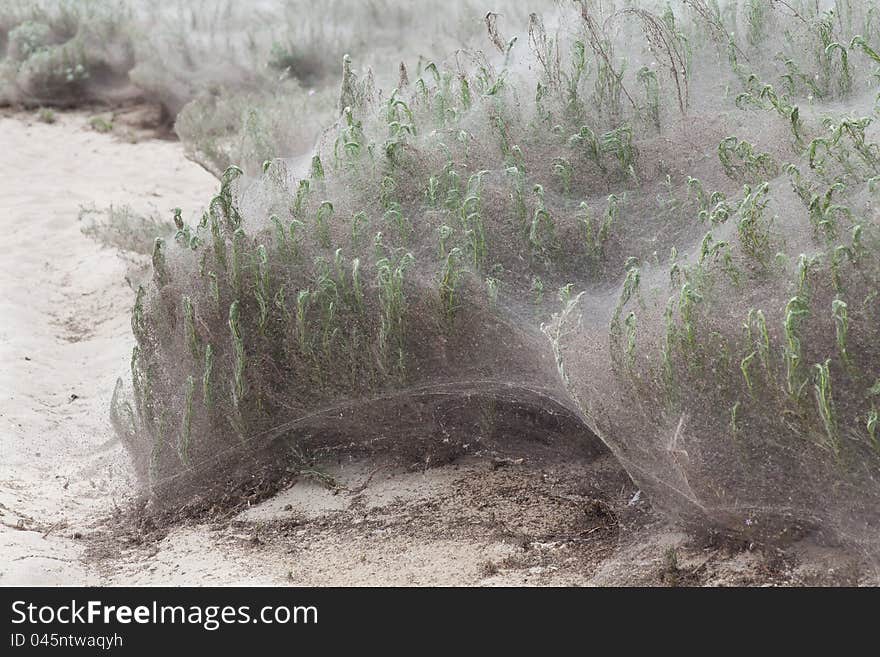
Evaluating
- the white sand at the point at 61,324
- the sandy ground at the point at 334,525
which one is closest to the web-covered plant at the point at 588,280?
the sandy ground at the point at 334,525

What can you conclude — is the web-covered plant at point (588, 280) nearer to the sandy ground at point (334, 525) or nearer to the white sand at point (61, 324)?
the sandy ground at point (334, 525)

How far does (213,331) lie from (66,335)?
2.18 m

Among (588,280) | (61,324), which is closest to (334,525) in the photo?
(588,280)

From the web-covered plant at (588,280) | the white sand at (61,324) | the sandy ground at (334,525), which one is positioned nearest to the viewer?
the web-covered plant at (588,280)

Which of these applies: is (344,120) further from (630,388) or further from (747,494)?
(747,494)

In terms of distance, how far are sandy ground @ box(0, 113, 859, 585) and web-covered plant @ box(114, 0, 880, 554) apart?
6.4 inches

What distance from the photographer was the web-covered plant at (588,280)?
318 cm

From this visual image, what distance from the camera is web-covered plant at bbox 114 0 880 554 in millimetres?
3180

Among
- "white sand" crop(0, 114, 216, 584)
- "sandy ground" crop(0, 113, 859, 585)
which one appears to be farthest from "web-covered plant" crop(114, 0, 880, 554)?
"white sand" crop(0, 114, 216, 584)

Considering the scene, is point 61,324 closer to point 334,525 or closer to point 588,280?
point 334,525

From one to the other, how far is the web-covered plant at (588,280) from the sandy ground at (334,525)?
162 millimetres

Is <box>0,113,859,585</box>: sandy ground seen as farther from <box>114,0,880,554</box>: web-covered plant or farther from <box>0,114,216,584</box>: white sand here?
<box>114,0,880,554</box>: web-covered plant

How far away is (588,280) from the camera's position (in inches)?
159

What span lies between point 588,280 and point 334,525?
146 centimetres
